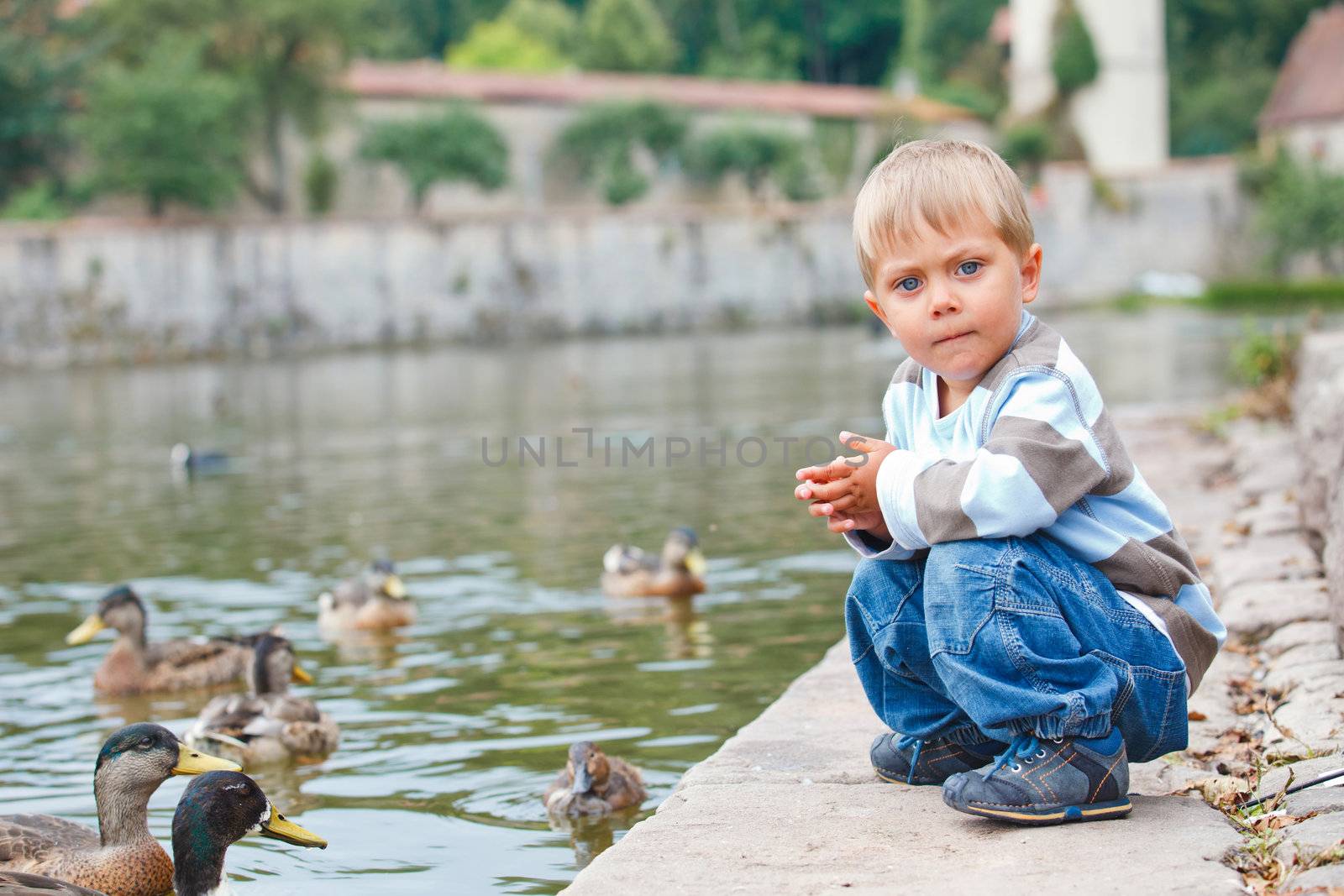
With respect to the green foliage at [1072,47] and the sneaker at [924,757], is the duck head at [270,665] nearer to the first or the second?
the sneaker at [924,757]

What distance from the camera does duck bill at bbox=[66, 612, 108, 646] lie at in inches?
289

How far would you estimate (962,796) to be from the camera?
3.15 meters

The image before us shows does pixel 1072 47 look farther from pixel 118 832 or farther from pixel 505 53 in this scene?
pixel 118 832

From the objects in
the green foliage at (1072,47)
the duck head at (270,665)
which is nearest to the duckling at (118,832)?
the duck head at (270,665)

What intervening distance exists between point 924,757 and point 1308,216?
50.1 metres

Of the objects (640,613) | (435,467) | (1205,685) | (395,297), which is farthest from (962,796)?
(395,297)

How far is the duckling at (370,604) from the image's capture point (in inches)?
306

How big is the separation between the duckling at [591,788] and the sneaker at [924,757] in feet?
3.57

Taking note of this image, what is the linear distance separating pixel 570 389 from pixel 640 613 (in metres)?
16.1

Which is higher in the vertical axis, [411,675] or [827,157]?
[827,157]

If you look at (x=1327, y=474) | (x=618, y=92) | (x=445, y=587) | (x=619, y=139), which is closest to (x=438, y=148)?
(x=619, y=139)

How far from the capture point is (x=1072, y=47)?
5434 cm

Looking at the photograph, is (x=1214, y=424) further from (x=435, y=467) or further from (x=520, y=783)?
(x=520, y=783)

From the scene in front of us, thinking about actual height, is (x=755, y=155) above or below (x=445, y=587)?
above
